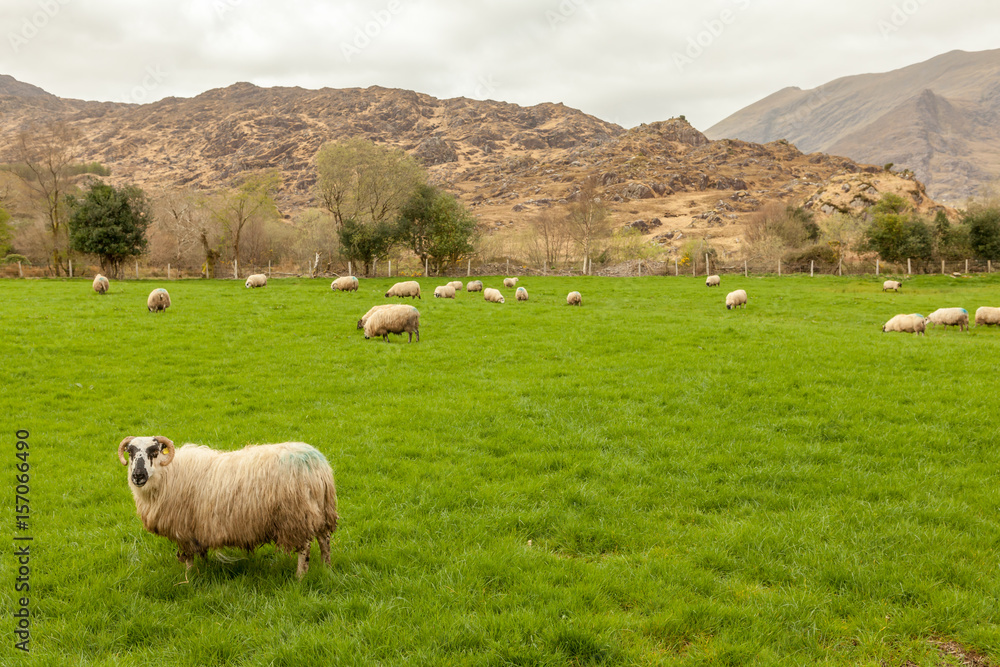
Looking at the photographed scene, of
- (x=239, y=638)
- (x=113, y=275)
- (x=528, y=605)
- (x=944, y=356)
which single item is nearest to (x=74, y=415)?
(x=239, y=638)

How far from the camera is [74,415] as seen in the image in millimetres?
9922

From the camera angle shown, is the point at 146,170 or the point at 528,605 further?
the point at 146,170

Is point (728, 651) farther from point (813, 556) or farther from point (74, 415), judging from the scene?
point (74, 415)

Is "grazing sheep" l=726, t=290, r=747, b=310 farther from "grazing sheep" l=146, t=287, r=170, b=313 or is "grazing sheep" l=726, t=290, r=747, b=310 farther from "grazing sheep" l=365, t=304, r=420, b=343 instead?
"grazing sheep" l=146, t=287, r=170, b=313

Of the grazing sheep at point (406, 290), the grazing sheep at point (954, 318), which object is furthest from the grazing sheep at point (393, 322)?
the grazing sheep at point (954, 318)

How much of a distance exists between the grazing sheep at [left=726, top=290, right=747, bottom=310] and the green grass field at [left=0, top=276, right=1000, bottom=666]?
12637 mm

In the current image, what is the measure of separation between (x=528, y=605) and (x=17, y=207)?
82.1 m

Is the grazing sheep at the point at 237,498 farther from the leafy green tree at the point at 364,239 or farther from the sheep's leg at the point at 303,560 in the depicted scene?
the leafy green tree at the point at 364,239

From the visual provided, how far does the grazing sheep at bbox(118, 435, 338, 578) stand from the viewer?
5066mm

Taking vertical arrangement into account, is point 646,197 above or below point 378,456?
above

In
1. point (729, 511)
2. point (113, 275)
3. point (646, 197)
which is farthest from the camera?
point (646, 197)

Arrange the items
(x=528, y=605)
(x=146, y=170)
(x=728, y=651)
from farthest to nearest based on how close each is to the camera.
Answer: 1. (x=146, y=170)
2. (x=528, y=605)
3. (x=728, y=651)

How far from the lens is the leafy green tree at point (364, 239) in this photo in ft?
161

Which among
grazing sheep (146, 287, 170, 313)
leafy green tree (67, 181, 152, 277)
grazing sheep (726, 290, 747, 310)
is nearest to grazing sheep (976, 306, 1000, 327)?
grazing sheep (726, 290, 747, 310)
